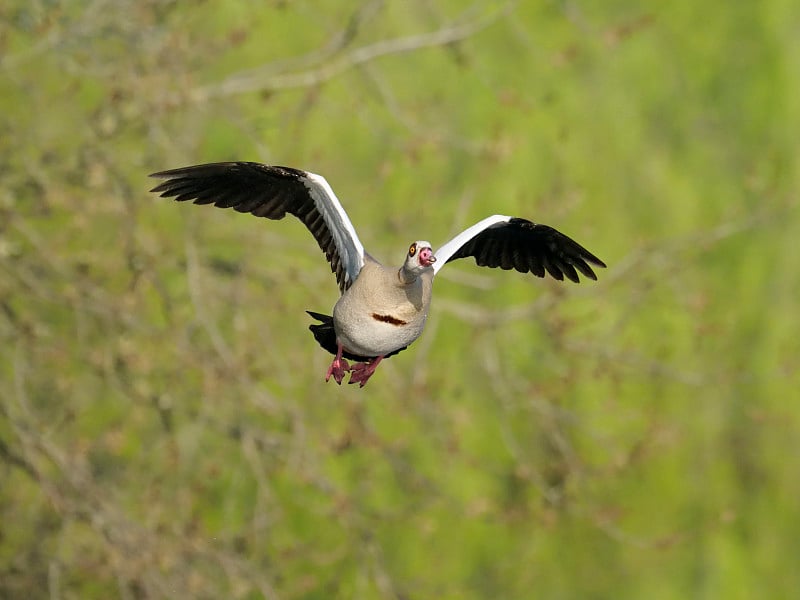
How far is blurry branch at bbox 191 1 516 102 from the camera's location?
1773 centimetres

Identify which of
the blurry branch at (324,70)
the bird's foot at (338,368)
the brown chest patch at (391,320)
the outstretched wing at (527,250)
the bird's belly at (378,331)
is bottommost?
the bird's foot at (338,368)

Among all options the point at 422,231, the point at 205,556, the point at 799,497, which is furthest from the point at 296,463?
the point at 799,497

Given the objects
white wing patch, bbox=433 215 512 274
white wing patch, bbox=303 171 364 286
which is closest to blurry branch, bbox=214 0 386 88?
white wing patch, bbox=303 171 364 286

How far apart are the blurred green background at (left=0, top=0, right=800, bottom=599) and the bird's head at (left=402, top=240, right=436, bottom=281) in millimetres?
8916

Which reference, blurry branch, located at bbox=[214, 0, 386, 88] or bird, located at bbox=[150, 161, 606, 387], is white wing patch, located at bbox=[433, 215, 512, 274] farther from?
blurry branch, located at bbox=[214, 0, 386, 88]

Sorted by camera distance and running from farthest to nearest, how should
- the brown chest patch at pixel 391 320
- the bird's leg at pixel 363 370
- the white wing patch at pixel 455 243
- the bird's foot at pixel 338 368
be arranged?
the bird's foot at pixel 338 368 → the bird's leg at pixel 363 370 → the white wing patch at pixel 455 243 → the brown chest patch at pixel 391 320

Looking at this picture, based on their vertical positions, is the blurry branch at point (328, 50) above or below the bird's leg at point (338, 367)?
above

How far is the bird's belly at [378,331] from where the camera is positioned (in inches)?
342

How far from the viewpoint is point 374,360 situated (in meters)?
9.55

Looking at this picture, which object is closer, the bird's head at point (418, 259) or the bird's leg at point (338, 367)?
the bird's head at point (418, 259)

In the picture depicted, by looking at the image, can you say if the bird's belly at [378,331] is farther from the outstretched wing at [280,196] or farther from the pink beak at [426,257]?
the outstretched wing at [280,196]

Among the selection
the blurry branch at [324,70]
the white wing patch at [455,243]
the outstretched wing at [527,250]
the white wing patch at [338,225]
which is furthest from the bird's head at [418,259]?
the blurry branch at [324,70]

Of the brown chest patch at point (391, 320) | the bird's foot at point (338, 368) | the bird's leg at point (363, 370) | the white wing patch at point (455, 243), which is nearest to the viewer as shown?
the brown chest patch at point (391, 320)

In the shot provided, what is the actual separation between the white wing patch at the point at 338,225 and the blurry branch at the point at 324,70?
8.19 m
